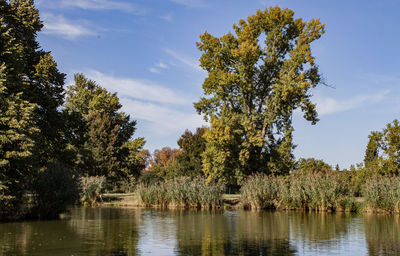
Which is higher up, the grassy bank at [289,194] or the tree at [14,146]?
the tree at [14,146]

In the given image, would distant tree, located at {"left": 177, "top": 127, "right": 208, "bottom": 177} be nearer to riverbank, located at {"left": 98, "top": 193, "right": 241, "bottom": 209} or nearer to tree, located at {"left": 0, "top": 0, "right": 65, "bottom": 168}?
riverbank, located at {"left": 98, "top": 193, "right": 241, "bottom": 209}

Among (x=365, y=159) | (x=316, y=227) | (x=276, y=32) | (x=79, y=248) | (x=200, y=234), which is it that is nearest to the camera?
(x=79, y=248)

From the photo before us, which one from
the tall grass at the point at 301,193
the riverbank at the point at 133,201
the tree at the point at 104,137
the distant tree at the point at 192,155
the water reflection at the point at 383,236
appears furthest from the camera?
the distant tree at the point at 192,155

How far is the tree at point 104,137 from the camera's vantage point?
1850 inches

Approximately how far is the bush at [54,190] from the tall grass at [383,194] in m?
16.6

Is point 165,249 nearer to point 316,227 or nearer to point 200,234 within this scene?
point 200,234

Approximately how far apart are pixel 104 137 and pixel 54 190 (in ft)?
93.0

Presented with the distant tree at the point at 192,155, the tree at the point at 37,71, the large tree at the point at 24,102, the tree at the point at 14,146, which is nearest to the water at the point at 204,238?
the tree at the point at 14,146

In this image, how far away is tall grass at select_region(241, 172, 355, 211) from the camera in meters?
26.5

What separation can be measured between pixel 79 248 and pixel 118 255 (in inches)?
67.9

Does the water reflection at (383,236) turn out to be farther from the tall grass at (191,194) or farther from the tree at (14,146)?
the tree at (14,146)

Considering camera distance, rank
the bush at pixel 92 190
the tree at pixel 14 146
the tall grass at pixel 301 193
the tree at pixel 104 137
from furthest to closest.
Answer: the tree at pixel 104 137 < the bush at pixel 92 190 < the tall grass at pixel 301 193 < the tree at pixel 14 146

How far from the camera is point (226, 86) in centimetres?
4003

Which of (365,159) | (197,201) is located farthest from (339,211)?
(365,159)
